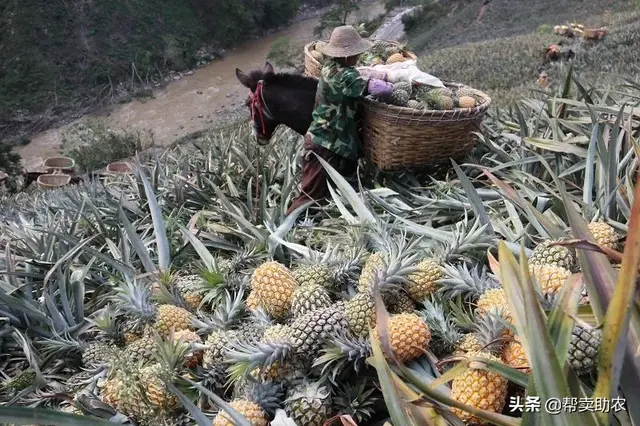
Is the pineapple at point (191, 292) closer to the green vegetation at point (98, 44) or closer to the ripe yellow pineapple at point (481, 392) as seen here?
the ripe yellow pineapple at point (481, 392)

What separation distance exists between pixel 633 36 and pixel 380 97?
43.6ft

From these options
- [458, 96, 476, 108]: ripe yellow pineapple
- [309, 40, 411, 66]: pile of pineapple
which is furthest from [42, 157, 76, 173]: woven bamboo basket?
[458, 96, 476, 108]: ripe yellow pineapple

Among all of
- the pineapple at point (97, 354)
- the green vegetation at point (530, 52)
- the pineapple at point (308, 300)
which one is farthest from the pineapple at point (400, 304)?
the green vegetation at point (530, 52)

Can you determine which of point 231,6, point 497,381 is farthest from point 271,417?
point 231,6

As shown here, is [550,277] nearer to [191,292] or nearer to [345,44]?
[191,292]

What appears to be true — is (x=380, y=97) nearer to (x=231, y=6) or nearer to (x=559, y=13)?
(x=559, y=13)

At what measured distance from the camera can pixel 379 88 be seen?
131 inches

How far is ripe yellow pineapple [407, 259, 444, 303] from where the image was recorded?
2.10 metres

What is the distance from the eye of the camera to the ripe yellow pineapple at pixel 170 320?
231 centimetres

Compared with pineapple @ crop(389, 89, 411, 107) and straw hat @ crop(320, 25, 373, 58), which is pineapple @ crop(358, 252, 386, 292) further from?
straw hat @ crop(320, 25, 373, 58)

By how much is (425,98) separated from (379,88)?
295 millimetres

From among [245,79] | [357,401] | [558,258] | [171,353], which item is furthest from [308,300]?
[245,79]

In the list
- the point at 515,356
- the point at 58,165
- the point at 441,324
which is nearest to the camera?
the point at 515,356

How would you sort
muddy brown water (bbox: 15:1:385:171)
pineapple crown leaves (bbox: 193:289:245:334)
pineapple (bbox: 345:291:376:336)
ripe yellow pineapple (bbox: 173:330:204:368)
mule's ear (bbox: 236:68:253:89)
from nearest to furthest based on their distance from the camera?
pineapple (bbox: 345:291:376:336) < ripe yellow pineapple (bbox: 173:330:204:368) < pineapple crown leaves (bbox: 193:289:245:334) < mule's ear (bbox: 236:68:253:89) < muddy brown water (bbox: 15:1:385:171)
